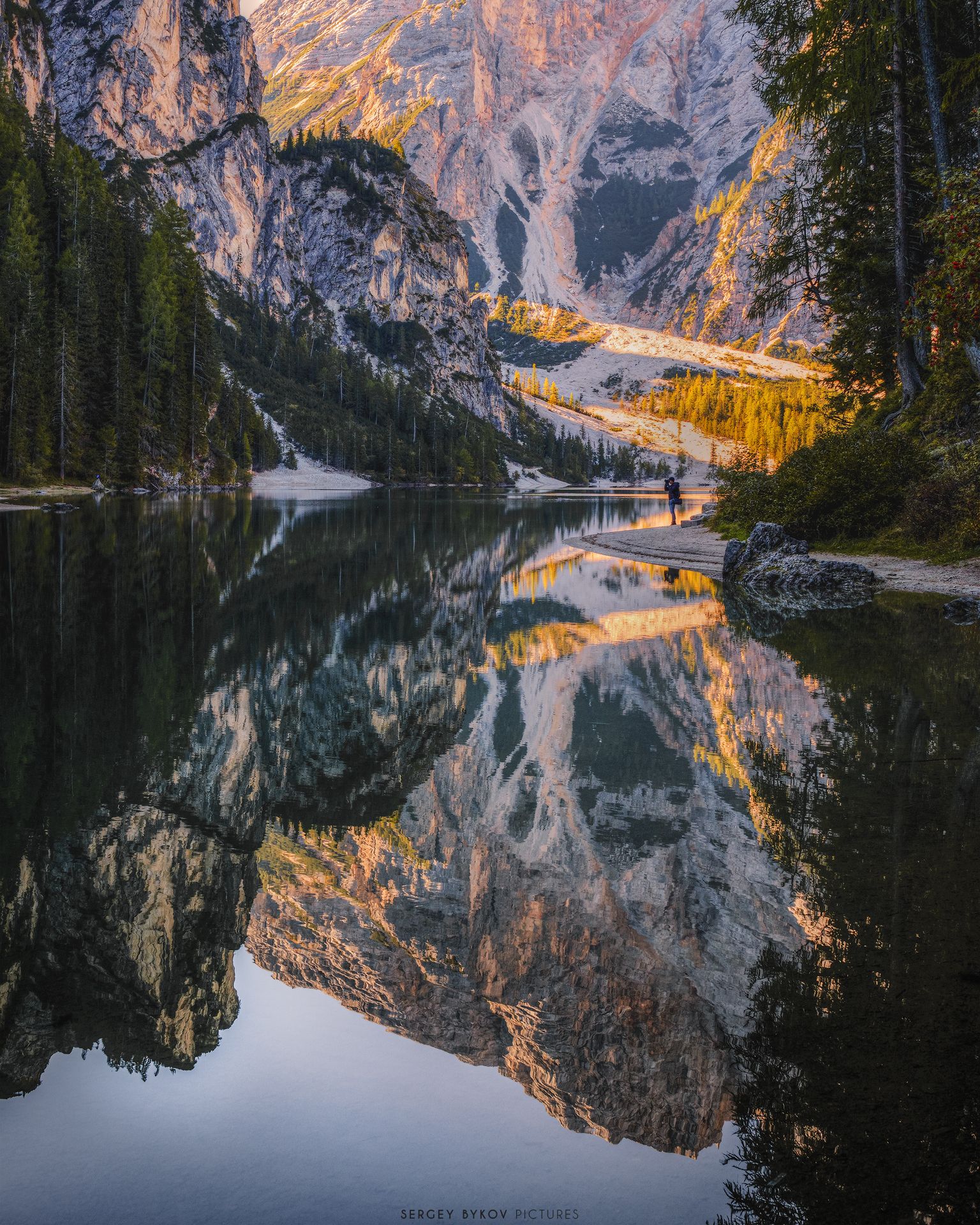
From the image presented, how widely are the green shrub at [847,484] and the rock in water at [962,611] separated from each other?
862 centimetres

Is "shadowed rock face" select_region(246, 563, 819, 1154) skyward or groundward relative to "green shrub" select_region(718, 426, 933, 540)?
groundward

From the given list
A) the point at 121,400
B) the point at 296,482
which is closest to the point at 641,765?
the point at 121,400

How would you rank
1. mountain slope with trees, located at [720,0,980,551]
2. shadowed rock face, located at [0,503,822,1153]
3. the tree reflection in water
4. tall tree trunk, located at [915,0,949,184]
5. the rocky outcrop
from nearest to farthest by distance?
1. the tree reflection in water
2. shadowed rock face, located at [0,503,822,1153]
3. tall tree trunk, located at [915,0,949,184]
4. mountain slope with trees, located at [720,0,980,551]
5. the rocky outcrop

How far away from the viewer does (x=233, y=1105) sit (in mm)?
3400

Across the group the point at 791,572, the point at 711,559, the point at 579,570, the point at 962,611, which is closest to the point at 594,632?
the point at 962,611

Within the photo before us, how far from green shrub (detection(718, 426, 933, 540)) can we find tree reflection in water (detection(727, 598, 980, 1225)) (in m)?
19.3

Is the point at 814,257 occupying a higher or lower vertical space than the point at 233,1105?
higher

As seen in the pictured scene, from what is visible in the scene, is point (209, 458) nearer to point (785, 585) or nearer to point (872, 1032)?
point (785, 585)

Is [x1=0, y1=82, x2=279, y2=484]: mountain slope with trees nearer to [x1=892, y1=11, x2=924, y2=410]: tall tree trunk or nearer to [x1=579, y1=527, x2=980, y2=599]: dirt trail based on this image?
[x1=579, y1=527, x2=980, y2=599]: dirt trail

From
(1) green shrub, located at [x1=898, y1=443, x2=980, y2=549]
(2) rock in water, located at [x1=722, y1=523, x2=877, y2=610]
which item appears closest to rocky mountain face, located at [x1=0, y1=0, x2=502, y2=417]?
(2) rock in water, located at [x1=722, y1=523, x2=877, y2=610]

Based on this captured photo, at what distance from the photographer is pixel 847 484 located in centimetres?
2652

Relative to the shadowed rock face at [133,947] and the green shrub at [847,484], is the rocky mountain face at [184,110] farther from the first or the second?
the shadowed rock face at [133,947]

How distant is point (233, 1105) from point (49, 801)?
3.55 metres

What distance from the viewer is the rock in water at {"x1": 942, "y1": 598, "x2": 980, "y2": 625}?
15039 mm
